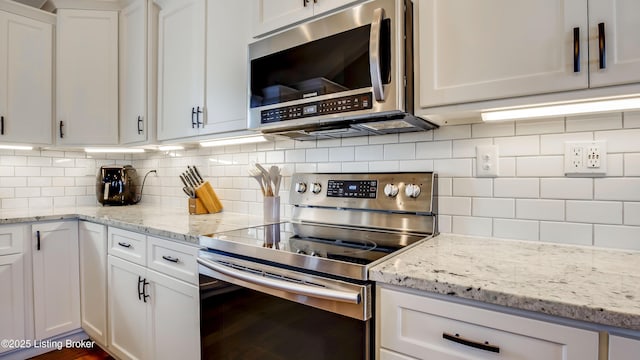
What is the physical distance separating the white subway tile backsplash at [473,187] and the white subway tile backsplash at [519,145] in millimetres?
125

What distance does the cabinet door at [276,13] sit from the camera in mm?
Result: 1400

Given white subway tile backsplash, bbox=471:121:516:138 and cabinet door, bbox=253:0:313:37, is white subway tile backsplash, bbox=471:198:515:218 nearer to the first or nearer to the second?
white subway tile backsplash, bbox=471:121:516:138

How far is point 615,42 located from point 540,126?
383 millimetres

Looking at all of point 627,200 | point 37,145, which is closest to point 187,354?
point 627,200

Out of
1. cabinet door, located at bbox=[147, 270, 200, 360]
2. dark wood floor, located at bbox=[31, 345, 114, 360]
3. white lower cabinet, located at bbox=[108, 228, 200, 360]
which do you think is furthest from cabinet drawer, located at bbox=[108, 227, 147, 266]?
dark wood floor, located at bbox=[31, 345, 114, 360]

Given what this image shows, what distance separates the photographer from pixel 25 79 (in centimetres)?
223

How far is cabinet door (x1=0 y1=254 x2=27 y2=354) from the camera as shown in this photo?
75.1 inches

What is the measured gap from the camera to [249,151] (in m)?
2.06

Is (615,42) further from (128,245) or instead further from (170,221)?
(128,245)

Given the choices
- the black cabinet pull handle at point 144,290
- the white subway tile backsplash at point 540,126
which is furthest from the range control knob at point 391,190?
the black cabinet pull handle at point 144,290

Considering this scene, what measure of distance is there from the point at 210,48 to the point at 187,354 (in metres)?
1.51

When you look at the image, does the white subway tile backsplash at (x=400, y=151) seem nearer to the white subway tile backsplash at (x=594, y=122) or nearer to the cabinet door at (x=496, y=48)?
the cabinet door at (x=496, y=48)

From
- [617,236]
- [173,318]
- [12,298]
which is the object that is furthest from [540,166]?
[12,298]

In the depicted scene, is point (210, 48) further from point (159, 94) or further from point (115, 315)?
point (115, 315)
